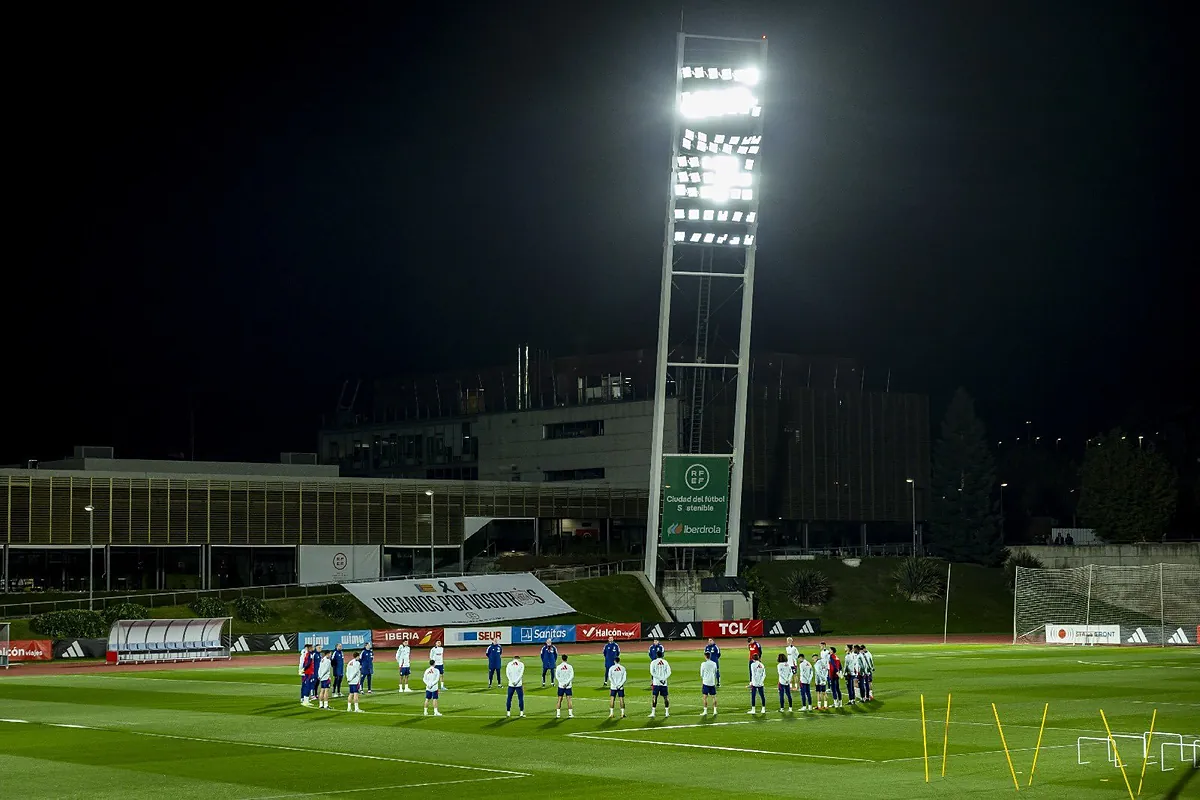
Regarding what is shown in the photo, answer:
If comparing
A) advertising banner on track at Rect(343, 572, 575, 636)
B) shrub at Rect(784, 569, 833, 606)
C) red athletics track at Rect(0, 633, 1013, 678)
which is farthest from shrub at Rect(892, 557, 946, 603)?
advertising banner on track at Rect(343, 572, 575, 636)

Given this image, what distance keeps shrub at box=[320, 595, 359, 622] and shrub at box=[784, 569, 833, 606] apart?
3219 cm

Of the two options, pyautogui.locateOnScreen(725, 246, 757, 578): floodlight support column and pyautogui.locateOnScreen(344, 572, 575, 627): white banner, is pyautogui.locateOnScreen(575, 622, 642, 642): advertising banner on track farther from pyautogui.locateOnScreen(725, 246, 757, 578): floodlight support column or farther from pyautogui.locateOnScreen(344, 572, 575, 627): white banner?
pyautogui.locateOnScreen(725, 246, 757, 578): floodlight support column

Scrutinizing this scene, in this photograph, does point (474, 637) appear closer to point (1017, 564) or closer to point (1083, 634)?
point (1083, 634)

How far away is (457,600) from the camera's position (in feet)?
294

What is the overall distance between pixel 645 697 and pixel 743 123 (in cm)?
4311

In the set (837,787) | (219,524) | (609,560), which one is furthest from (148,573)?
(837,787)

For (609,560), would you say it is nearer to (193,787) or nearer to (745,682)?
(745,682)

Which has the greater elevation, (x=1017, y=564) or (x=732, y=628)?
(x=1017, y=564)

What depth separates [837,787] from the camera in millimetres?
26031

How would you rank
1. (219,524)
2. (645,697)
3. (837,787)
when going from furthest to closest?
(219,524)
(645,697)
(837,787)

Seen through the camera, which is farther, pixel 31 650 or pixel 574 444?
pixel 574 444

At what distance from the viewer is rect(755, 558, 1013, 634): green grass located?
10219 centimetres

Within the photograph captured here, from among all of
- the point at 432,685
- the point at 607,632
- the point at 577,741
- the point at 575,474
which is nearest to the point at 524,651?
the point at 607,632

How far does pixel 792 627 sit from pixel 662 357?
1881 centimetres
